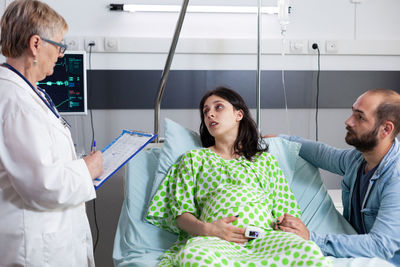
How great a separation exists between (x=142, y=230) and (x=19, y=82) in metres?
0.86

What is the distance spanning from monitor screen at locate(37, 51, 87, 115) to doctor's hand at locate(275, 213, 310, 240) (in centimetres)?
125

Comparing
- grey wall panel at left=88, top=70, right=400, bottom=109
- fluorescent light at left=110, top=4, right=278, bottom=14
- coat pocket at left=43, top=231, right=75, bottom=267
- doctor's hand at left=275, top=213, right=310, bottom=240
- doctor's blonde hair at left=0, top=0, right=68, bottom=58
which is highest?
fluorescent light at left=110, top=4, right=278, bottom=14

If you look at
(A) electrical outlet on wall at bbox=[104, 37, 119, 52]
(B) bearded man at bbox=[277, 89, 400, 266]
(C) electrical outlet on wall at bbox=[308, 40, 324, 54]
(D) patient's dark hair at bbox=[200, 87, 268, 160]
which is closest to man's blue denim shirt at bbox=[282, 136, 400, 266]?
(B) bearded man at bbox=[277, 89, 400, 266]

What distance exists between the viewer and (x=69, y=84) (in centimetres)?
229

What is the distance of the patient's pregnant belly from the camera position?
1.62 m

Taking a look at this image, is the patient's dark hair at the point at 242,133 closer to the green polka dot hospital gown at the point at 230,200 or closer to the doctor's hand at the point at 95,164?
the green polka dot hospital gown at the point at 230,200

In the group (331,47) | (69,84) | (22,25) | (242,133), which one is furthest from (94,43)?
(331,47)

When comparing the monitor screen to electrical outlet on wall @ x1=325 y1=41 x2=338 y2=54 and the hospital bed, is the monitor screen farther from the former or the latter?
electrical outlet on wall @ x1=325 y1=41 x2=338 y2=54

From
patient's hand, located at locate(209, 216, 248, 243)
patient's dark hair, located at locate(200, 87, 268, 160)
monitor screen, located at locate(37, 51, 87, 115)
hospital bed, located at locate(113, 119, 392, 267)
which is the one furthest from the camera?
monitor screen, located at locate(37, 51, 87, 115)

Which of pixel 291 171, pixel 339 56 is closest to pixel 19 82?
pixel 291 171

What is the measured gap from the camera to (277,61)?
279cm

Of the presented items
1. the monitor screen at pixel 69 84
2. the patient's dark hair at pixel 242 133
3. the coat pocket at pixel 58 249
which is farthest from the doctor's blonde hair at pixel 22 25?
the monitor screen at pixel 69 84

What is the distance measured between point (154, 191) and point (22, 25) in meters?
0.92

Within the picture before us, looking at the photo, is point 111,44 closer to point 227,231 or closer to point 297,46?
point 297,46
